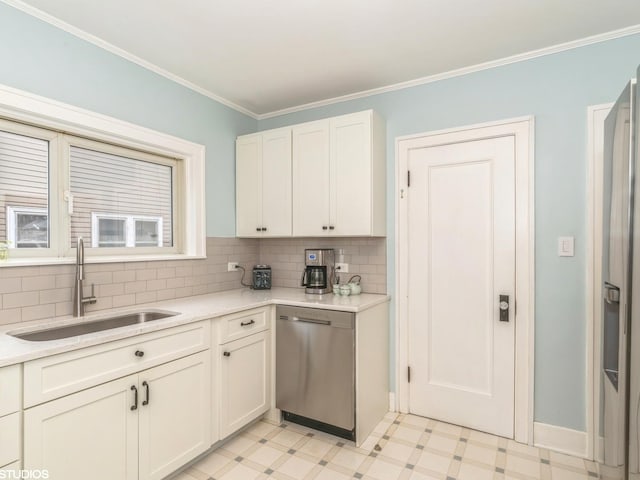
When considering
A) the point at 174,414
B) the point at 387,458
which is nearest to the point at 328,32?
the point at 174,414

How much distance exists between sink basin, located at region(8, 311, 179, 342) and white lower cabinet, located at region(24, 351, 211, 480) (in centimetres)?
42

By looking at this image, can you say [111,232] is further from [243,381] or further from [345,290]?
[345,290]

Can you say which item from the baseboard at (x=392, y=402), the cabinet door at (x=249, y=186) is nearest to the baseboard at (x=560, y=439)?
the baseboard at (x=392, y=402)

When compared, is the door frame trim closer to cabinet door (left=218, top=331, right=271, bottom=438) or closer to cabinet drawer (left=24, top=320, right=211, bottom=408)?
cabinet door (left=218, top=331, right=271, bottom=438)

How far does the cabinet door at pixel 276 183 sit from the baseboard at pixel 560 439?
85.7 inches

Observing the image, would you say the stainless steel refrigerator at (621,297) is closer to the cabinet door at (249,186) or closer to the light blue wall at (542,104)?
the light blue wall at (542,104)

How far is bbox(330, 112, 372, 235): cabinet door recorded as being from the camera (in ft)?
8.38

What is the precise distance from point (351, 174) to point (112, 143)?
1.62 m

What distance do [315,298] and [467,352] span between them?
1.12 metres

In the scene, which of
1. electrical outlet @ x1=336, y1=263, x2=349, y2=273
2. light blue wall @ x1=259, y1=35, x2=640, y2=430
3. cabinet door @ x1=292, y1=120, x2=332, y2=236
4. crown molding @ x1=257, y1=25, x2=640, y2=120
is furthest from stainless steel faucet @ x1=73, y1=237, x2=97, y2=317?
light blue wall @ x1=259, y1=35, x2=640, y2=430

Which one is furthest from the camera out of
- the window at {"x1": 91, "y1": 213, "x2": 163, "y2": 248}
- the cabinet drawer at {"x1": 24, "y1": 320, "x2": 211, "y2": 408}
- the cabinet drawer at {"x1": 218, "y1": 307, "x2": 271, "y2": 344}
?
the window at {"x1": 91, "y1": 213, "x2": 163, "y2": 248}

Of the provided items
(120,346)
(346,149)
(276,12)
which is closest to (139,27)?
(276,12)

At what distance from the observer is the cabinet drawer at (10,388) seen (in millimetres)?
1268

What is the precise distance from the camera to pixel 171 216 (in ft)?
9.15
